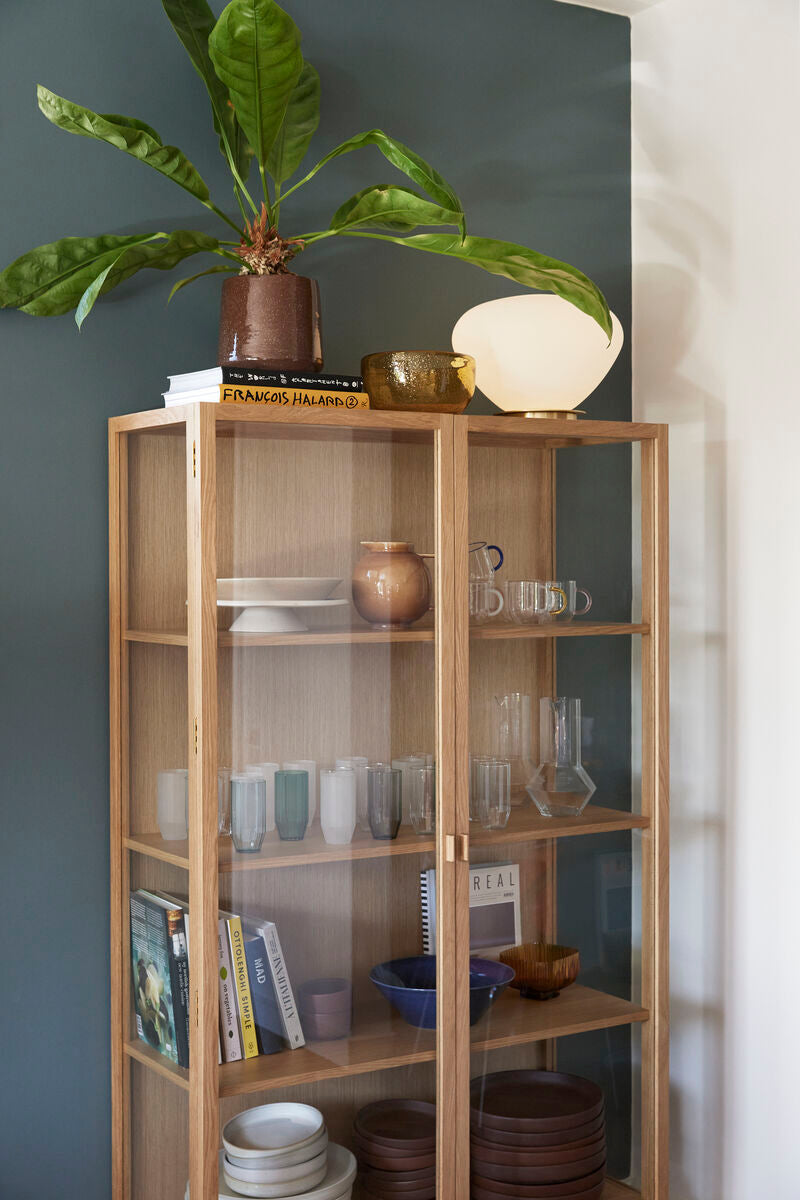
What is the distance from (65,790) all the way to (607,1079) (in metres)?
1.16

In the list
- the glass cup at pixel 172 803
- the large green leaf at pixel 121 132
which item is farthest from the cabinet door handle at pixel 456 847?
the large green leaf at pixel 121 132

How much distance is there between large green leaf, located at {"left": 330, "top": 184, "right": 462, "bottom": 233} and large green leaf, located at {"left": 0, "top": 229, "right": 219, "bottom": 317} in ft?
0.90

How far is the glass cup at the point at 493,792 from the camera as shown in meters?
2.19

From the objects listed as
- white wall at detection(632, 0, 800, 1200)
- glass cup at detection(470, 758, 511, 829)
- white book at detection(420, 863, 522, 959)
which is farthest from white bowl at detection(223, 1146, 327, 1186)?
white wall at detection(632, 0, 800, 1200)

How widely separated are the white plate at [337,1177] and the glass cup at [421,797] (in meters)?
0.56

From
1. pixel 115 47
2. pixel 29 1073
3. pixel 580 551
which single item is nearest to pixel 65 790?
pixel 29 1073

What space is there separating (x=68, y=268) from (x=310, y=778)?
0.95 m

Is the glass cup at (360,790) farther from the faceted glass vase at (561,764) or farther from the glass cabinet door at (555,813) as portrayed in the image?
the faceted glass vase at (561,764)

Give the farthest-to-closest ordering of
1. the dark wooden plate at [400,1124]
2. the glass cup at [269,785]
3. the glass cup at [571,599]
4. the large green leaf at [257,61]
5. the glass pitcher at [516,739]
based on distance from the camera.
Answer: the glass cup at [571,599] → the glass pitcher at [516,739] → the dark wooden plate at [400,1124] → the glass cup at [269,785] → the large green leaf at [257,61]

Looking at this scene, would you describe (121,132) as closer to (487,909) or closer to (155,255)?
(155,255)

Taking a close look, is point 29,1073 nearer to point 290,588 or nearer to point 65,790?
point 65,790

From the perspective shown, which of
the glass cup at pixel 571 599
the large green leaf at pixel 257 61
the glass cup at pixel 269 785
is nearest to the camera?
the large green leaf at pixel 257 61

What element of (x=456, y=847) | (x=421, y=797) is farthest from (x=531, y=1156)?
(x=421, y=797)

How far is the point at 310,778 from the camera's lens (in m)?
2.07
